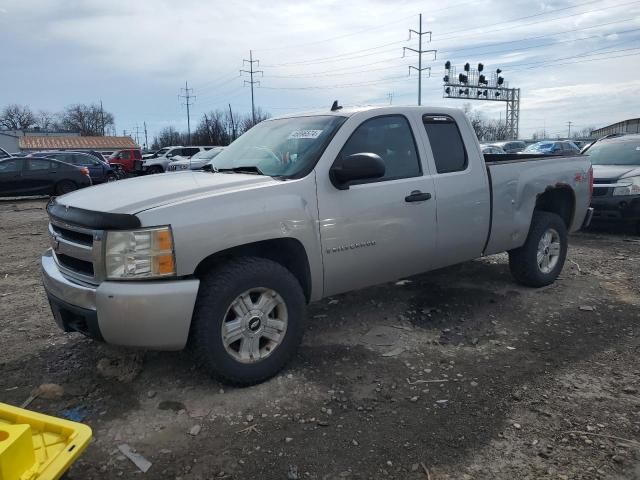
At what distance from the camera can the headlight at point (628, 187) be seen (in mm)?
8312

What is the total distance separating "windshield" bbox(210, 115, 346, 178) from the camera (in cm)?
382

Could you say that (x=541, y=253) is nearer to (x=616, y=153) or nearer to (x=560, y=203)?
(x=560, y=203)

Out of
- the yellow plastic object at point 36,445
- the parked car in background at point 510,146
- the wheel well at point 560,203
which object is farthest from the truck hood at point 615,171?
the parked car in background at point 510,146

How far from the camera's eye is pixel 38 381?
3.64m

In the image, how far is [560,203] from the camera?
594 centimetres

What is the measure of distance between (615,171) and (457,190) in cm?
563

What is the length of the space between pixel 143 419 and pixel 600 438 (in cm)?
264

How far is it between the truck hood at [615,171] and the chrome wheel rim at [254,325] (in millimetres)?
7192

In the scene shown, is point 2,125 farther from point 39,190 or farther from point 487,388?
point 487,388

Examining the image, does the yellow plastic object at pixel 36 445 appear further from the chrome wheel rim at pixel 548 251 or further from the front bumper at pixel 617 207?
the front bumper at pixel 617 207

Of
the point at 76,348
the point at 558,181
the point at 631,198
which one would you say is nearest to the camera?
the point at 76,348

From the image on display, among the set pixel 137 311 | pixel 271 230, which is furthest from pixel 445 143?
pixel 137 311

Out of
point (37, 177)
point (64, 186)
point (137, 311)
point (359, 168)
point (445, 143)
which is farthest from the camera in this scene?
point (64, 186)

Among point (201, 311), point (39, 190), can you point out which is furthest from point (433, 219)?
point (39, 190)
